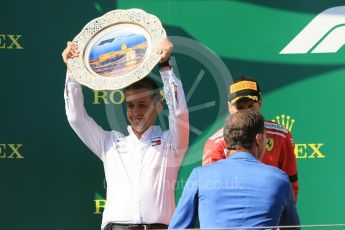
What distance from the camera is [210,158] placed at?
332cm

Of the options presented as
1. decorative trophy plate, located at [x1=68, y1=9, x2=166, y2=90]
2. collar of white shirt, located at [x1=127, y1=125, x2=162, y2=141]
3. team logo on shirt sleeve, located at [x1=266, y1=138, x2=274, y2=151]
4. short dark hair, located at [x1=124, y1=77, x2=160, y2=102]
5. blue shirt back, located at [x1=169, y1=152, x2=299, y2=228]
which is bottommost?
blue shirt back, located at [x1=169, y1=152, x2=299, y2=228]

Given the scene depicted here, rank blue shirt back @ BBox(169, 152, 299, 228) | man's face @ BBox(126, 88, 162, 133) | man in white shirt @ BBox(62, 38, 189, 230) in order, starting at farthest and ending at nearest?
man's face @ BBox(126, 88, 162, 133)
man in white shirt @ BBox(62, 38, 189, 230)
blue shirt back @ BBox(169, 152, 299, 228)

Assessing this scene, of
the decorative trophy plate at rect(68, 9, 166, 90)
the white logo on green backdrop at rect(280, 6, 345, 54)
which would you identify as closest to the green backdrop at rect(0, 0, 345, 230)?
the white logo on green backdrop at rect(280, 6, 345, 54)

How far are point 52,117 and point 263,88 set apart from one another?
3.87 feet

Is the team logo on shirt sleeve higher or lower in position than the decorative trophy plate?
lower

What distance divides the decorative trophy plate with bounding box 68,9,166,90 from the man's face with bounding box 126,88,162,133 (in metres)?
0.13

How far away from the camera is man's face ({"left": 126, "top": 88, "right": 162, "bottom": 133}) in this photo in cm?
346

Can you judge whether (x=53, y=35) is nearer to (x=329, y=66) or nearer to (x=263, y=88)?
(x=263, y=88)

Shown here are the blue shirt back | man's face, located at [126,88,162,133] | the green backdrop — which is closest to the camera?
the blue shirt back

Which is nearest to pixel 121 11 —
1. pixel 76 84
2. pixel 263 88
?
pixel 76 84

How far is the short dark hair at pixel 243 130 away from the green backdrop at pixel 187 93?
56.6 inches

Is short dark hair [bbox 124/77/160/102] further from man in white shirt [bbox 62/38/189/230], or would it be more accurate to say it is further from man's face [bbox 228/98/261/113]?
man's face [bbox 228/98/261/113]

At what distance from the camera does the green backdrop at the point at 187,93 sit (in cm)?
389

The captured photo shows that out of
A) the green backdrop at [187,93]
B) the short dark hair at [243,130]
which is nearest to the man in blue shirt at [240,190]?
the short dark hair at [243,130]
